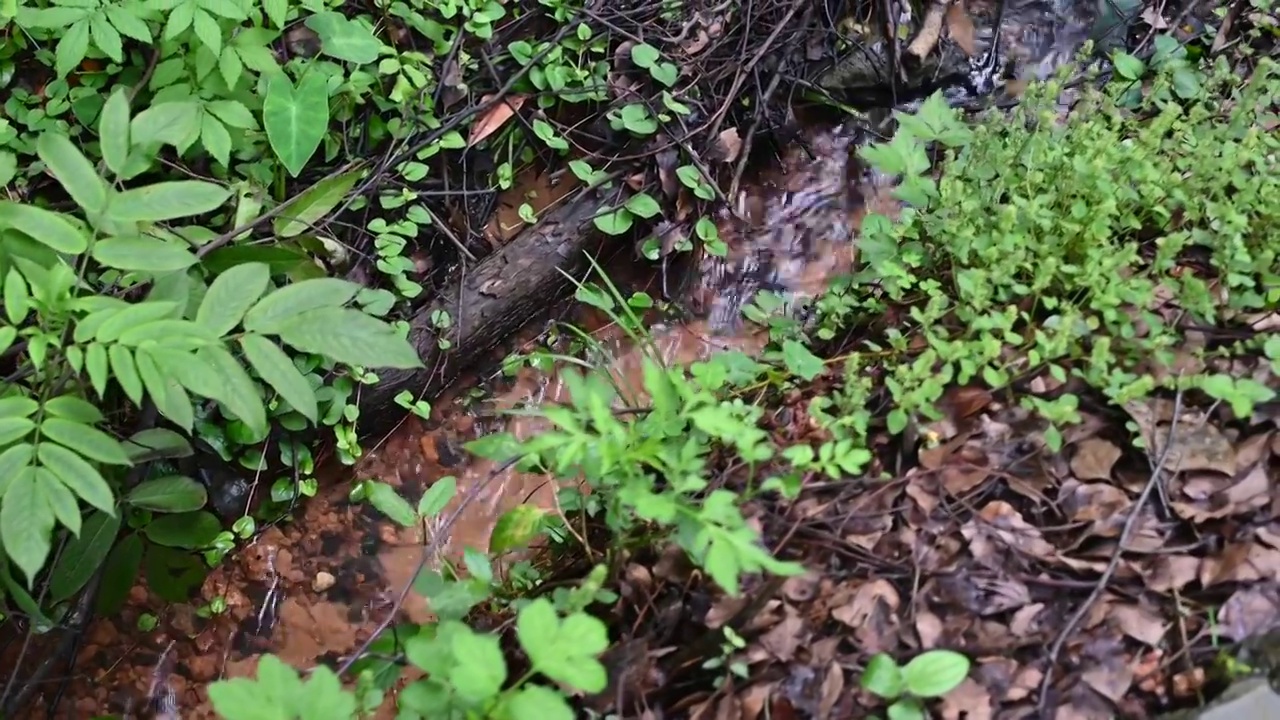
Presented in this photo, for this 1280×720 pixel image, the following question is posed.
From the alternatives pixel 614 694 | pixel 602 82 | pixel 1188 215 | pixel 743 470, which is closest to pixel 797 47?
pixel 602 82

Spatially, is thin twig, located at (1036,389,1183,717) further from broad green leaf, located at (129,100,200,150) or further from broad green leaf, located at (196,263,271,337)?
broad green leaf, located at (129,100,200,150)

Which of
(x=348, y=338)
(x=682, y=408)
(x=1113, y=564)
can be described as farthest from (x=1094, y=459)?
(x=348, y=338)

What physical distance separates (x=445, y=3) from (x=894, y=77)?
4.17 feet

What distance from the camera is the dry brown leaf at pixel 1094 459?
4.34ft

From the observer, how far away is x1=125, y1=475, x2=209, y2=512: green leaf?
1602 millimetres

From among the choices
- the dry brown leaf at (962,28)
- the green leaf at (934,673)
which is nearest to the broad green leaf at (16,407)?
the green leaf at (934,673)

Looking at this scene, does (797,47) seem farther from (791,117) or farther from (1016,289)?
(1016,289)

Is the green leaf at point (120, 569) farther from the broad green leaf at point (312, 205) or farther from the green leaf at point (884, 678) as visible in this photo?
the green leaf at point (884, 678)

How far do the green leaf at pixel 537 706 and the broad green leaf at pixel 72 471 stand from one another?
67 cm

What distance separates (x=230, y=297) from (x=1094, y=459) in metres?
1.41

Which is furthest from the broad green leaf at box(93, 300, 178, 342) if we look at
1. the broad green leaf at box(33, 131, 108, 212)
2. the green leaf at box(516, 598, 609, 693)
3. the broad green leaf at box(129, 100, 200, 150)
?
the green leaf at box(516, 598, 609, 693)

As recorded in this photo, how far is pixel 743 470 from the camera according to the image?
1.42 meters

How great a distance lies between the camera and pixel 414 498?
83.7 inches

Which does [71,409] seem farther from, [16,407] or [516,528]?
[516,528]
